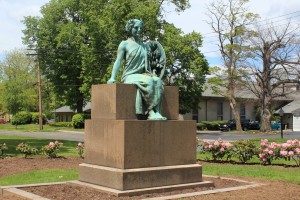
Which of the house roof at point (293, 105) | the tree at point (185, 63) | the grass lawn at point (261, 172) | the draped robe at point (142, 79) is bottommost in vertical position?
the grass lawn at point (261, 172)

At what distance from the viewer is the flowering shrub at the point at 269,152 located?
13.9 meters

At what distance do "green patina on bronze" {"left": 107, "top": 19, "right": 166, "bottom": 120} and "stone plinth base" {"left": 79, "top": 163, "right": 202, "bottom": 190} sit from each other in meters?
1.07

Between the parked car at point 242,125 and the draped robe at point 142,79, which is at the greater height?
the draped robe at point 142,79

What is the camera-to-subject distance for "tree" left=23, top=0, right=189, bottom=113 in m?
40.2

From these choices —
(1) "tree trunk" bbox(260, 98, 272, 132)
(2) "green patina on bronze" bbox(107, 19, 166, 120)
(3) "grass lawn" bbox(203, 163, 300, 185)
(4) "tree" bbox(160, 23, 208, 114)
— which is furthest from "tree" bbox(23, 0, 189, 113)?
(2) "green patina on bronze" bbox(107, 19, 166, 120)

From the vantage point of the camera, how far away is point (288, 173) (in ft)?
39.0

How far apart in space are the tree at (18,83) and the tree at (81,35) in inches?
487

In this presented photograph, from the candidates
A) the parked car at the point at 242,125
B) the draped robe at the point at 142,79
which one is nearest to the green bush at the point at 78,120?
the parked car at the point at 242,125

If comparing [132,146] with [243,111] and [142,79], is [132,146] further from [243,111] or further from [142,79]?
[243,111]

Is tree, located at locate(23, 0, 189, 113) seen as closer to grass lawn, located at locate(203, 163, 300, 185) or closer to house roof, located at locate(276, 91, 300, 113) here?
house roof, located at locate(276, 91, 300, 113)

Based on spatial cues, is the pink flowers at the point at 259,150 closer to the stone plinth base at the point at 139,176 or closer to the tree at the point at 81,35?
the stone plinth base at the point at 139,176

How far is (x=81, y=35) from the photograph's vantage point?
49.8 m

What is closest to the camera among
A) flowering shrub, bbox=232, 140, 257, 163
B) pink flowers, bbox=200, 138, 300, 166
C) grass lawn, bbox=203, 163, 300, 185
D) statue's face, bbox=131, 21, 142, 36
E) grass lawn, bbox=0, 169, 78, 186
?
statue's face, bbox=131, 21, 142, 36

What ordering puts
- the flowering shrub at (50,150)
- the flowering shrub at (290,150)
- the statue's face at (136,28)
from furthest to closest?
the flowering shrub at (50,150) → the flowering shrub at (290,150) → the statue's face at (136,28)
